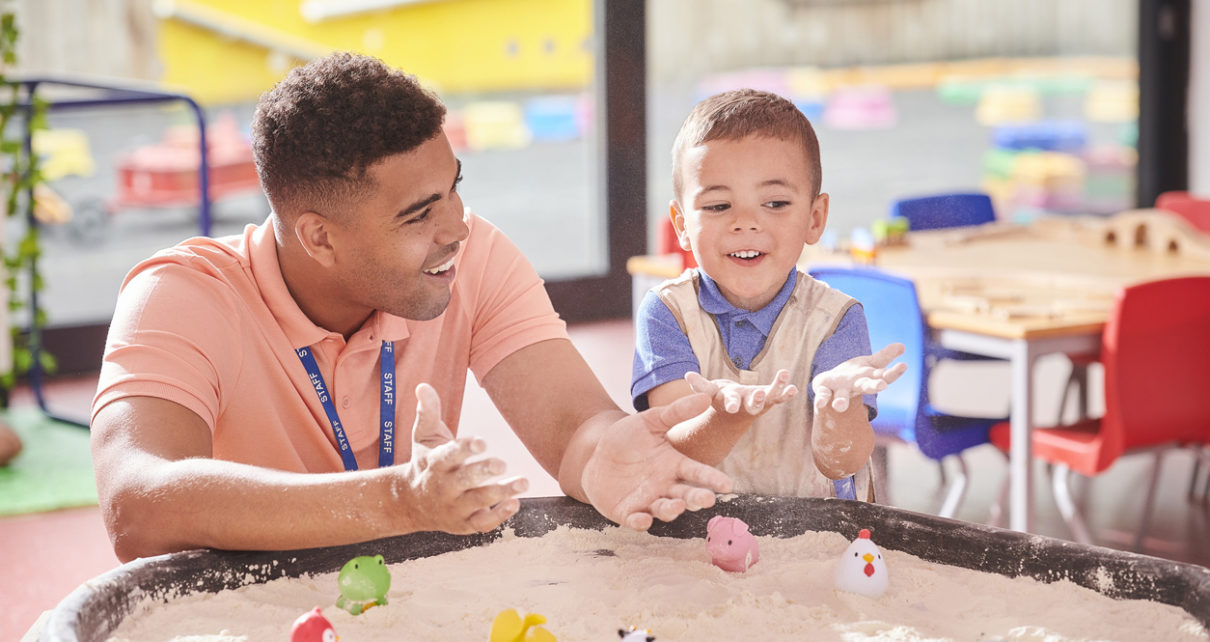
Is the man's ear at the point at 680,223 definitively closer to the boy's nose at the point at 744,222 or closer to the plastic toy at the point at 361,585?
the boy's nose at the point at 744,222

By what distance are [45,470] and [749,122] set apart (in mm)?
3091

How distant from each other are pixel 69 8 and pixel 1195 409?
169 inches

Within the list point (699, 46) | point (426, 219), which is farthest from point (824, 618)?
point (699, 46)

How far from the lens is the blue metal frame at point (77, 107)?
4.00 meters

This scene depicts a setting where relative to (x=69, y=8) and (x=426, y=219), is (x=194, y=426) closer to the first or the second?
(x=426, y=219)

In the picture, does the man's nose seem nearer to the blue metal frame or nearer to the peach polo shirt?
the peach polo shirt

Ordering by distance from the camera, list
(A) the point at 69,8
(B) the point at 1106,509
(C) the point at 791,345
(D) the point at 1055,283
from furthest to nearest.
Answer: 1. (A) the point at 69,8
2. (B) the point at 1106,509
3. (D) the point at 1055,283
4. (C) the point at 791,345

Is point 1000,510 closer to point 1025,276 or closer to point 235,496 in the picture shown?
point 1025,276

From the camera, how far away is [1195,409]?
9.43 feet

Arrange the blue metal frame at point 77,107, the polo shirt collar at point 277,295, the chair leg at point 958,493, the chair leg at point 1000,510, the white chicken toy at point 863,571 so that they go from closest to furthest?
the white chicken toy at point 863,571, the polo shirt collar at point 277,295, the chair leg at point 958,493, the chair leg at point 1000,510, the blue metal frame at point 77,107

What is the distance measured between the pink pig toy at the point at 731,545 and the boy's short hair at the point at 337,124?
577 millimetres

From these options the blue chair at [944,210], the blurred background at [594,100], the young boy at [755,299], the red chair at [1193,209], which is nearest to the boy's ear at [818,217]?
the young boy at [755,299]

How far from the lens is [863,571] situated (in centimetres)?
135

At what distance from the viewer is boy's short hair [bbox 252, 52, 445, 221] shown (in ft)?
4.85
